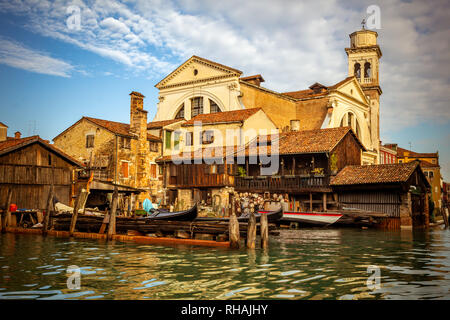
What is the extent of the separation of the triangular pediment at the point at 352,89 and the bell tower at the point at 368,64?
7.58 ft

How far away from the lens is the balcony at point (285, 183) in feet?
82.0

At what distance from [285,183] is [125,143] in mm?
11684

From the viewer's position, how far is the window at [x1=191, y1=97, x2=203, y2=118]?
3766 centimetres

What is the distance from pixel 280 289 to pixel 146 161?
24691 millimetres

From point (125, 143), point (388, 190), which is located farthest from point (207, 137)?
point (388, 190)

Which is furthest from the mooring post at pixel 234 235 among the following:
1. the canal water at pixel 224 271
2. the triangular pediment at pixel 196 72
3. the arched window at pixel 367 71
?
the arched window at pixel 367 71

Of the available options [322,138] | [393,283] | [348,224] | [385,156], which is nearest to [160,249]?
[393,283]

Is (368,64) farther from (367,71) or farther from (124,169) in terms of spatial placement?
(124,169)

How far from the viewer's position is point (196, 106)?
3794 cm

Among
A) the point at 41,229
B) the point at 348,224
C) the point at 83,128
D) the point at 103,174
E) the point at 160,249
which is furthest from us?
the point at 83,128

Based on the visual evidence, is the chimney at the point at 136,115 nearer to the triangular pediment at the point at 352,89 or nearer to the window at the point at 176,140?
the window at the point at 176,140

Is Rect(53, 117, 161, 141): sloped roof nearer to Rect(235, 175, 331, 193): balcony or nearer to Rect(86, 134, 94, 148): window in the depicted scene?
Rect(86, 134, 94, 148): window

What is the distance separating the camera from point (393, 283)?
8.27 meters
